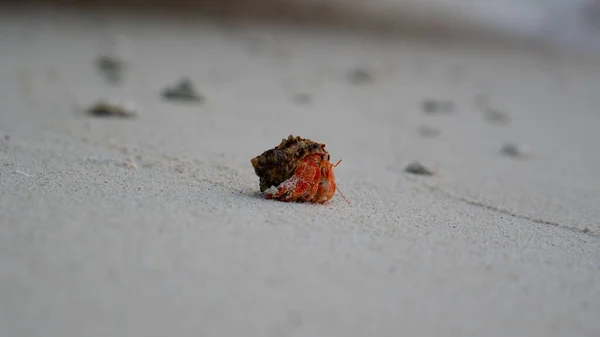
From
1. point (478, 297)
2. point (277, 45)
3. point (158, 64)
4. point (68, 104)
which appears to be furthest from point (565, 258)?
point (277, 45)

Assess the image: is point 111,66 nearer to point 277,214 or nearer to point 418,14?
point 277,214

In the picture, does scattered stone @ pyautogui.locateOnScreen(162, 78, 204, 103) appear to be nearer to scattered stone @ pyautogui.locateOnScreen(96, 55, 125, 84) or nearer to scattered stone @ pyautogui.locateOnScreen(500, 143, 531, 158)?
scattered stone @ pyautogui.locateOnScreen(96, 55, 125, 84)

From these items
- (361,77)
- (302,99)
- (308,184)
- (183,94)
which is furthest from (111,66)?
(308,184)

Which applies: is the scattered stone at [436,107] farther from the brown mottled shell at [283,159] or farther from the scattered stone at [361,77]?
the brown mottled shell at [283,159]

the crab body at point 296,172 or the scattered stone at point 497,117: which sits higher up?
the crab body at point 296,172

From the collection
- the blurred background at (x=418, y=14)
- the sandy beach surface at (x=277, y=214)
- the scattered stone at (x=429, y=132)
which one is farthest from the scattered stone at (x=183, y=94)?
the blurred background at (x=418, y=14)
